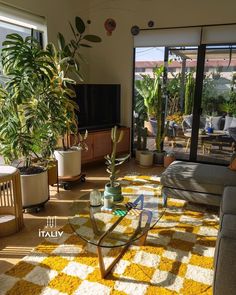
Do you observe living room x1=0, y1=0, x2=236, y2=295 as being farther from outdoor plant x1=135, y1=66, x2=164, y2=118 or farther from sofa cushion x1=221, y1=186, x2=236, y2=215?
outdoor plant x1=135, y1=66, x2=164, y2=118

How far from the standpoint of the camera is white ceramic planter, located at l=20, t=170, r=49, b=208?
271cm

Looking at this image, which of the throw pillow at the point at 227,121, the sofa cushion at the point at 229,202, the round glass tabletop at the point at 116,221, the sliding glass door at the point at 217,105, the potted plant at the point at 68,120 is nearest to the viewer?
the round glass tabletop at the point at 116,221

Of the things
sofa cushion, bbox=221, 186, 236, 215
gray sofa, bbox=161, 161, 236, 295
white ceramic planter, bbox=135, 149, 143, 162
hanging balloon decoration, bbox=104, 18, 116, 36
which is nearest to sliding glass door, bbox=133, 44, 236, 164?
white ceramic planter, bbox=135, 149, 143, 162

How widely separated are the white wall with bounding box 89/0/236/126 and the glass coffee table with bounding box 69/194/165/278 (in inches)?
111

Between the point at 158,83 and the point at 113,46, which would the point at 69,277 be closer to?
the point at 158,83

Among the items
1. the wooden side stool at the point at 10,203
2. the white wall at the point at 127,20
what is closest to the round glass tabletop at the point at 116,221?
the wooden side stool at the point at 10,203

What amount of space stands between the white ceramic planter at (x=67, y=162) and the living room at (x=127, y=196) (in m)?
0.02

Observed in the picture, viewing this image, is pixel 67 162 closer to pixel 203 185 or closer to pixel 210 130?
pixel 203 185

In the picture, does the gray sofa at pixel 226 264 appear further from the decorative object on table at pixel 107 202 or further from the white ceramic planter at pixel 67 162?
the white ceramic planter at pixel 67 162

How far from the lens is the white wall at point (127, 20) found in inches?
155

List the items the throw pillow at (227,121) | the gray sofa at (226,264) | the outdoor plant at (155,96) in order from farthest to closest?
the outdoor plant at (155,96)
the throw pillow at (227,121)
the gray sofa at (226,264)

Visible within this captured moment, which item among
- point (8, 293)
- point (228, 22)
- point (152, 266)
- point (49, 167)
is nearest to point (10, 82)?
point (49, 167)

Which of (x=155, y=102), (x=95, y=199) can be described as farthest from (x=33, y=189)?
(x=155, y=102)

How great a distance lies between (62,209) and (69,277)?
1130 millimetres
